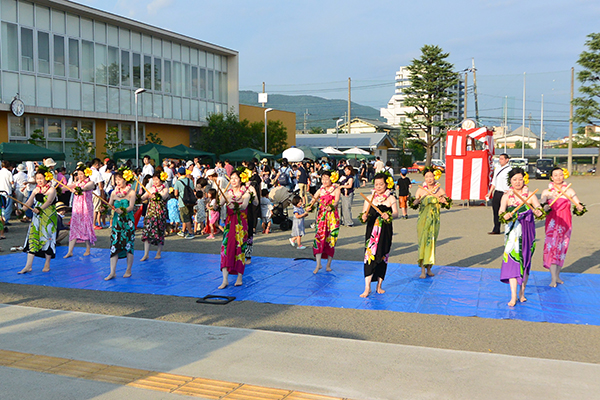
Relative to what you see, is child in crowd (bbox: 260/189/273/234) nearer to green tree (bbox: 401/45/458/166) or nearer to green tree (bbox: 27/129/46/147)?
green tree (bbox: 27/129/46/147)

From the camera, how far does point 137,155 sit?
74.5 ft

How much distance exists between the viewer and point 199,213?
1404cm

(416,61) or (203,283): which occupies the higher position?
(416,61)

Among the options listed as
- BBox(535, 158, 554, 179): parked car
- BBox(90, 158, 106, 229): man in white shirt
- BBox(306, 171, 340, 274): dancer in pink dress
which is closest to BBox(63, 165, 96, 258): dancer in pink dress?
BBox(90, 158, 106, 229): man in white shirt

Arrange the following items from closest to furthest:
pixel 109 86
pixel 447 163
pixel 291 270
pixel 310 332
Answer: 1. pixel 310 332
2. pixel 291 270
3. pixel 447 163
4. pixel 109 86

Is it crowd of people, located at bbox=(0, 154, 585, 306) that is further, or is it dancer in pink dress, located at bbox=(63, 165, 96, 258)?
dancer in pink dress, located at bbox=(63, 165, 96, 258)

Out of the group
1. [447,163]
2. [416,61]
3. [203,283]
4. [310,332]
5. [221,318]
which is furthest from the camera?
[416,61]

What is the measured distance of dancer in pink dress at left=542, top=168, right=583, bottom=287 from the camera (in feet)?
27.3

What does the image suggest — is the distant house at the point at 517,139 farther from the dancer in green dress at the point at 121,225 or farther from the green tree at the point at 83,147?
the dancer in green dress at the point at 121,225

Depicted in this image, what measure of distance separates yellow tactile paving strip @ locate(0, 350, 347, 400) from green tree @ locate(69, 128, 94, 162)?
74.4ft

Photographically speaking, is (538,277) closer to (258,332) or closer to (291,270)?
(291,270)

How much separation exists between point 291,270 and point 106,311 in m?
3.56

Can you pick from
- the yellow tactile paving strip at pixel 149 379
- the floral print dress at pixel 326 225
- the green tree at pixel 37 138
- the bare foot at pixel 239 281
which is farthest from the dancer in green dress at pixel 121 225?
the green tree at pixel 37 138

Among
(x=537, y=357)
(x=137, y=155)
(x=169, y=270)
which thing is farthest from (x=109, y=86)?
(x=537, y=357)
